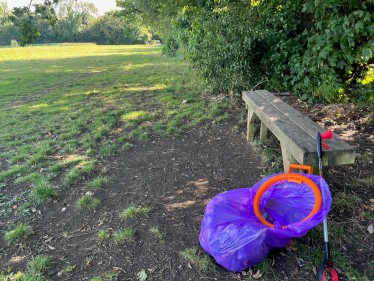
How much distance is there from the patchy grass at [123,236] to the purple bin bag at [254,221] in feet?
2.29

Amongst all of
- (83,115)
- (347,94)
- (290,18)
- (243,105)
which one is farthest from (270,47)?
(83,115)

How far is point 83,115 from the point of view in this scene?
6.30m

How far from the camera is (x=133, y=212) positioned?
289cm

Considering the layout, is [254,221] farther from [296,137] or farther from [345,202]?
[345,202]

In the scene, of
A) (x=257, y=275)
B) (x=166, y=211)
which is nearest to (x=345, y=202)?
(x=257, y=275)

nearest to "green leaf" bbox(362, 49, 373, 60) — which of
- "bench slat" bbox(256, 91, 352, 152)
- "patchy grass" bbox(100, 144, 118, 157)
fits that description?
"bench slat" bbox(256, 91, 352, 152)

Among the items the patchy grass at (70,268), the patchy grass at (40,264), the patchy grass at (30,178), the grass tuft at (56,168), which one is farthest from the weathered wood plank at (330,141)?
the patchy grass at (30,178)

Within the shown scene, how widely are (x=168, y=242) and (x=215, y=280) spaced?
59 cm

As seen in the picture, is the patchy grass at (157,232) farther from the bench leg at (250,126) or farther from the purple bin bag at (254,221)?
the bench leg at (250,126)

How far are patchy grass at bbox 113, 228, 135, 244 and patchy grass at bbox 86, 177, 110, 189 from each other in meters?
1.02

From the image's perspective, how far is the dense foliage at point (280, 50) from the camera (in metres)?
4.97

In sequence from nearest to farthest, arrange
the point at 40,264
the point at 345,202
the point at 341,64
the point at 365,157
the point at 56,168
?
1. the point at 40,264
2. the point at 345,202
3. the point at 365,157
4. the point at 56,168
5. the point at 341,64

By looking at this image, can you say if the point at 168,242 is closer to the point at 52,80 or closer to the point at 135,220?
the point at 135,220

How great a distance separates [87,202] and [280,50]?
17.5ft
